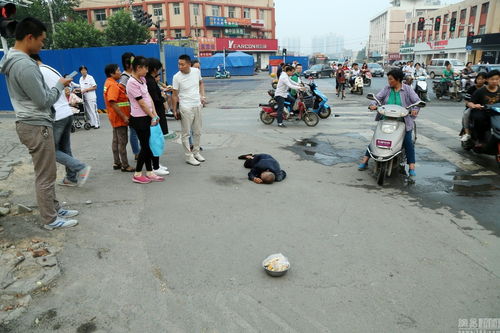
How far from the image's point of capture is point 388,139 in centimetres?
564

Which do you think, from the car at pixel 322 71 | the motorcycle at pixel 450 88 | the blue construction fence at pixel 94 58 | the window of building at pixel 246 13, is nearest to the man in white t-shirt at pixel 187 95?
the blue construction fence at pixel 94 58

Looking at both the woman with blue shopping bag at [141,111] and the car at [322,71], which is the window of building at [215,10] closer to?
the car at [322,71]

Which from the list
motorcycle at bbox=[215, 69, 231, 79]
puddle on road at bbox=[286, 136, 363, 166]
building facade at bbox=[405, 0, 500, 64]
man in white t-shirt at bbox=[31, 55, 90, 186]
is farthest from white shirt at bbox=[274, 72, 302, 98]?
motorcycle at bbox=[215, 69, 231, 79]

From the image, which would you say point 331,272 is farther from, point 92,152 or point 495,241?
point 92,152

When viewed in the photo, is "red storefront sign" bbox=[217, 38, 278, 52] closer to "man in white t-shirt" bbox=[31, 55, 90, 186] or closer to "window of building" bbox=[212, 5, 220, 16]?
"window of building" bbox=[212, 5, 220, 16]

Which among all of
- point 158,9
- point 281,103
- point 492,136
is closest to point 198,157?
point 281,103

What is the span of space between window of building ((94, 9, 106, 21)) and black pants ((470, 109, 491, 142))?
63.9 m

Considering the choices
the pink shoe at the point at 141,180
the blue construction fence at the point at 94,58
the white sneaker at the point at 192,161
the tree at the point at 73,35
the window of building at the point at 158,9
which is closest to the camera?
the pink shoe at the point at 141,180

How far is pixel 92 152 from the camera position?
7707mm

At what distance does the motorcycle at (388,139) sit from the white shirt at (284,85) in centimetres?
409

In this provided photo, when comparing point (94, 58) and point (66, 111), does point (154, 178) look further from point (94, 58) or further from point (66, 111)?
point (94, 58)

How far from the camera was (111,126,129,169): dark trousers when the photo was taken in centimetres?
598

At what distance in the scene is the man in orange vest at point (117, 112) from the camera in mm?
5707

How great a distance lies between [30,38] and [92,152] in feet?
14.7
